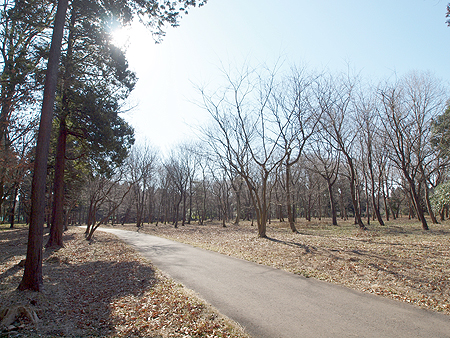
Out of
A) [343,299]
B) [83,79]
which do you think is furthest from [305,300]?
[83,79]

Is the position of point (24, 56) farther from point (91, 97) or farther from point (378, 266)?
point (378, 266)

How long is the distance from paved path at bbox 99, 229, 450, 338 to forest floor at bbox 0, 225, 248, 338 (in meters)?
0.48

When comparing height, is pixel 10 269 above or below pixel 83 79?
below

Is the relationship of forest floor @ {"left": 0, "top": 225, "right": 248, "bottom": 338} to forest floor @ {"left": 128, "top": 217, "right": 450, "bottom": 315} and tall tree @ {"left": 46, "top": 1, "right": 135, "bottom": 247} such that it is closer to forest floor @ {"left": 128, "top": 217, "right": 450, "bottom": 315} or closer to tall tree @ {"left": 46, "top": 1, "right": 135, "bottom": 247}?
forest floor @ {"left": 128, "top": 217, "right": 450, "bottom": 315}

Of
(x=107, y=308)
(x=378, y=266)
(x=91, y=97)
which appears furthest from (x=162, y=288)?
(x=91, y=97)

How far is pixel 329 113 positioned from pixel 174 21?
12411mm

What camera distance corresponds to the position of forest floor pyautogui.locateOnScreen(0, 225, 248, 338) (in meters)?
4.32

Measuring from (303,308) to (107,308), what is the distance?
417 cm

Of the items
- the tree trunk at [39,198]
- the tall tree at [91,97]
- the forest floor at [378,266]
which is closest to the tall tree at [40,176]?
the tree trunk at [39,198]

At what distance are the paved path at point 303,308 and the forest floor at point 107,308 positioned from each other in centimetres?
48

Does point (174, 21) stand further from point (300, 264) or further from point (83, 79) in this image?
point (300, 264)

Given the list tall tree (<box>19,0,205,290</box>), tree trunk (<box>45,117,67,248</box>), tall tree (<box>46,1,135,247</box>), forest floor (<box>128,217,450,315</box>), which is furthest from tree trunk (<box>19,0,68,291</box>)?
tree trunk (<box>45,117,67,248</box>)

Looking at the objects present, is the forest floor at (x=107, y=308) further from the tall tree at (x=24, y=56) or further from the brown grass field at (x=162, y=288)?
the tall tree at (x=24, y=56)

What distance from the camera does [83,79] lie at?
37.3ft
